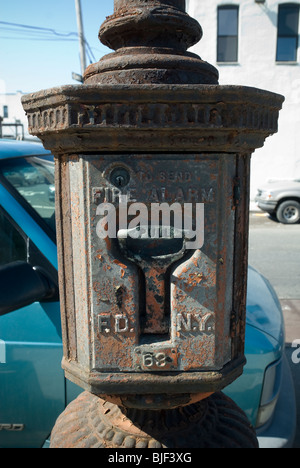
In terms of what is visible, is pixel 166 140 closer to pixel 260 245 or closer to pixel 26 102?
pixel 26 102

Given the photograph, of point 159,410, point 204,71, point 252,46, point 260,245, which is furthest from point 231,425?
point 252,46

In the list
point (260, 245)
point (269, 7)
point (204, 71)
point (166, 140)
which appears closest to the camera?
point (166, 140)

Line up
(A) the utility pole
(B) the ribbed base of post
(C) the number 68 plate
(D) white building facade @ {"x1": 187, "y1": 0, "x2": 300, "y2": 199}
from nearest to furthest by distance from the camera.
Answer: (C) the number 68 plate
(B) the ribbed base of post
(D) white building facade @ {"x1": 187, "y1": 0, "x2": 300, "y2": 199}
(A) the utility pole

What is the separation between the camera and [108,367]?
107cm

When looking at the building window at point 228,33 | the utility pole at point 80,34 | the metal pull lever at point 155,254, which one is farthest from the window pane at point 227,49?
the metal pull lever at point 155,254

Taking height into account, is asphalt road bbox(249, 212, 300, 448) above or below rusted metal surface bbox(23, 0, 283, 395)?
below

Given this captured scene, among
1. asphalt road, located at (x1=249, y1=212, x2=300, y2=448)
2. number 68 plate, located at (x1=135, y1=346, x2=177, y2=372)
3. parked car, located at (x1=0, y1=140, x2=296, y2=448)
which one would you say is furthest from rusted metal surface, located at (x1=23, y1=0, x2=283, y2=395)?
asphalt road, located at (x1=249, y1=212, x2=300, y2=448)

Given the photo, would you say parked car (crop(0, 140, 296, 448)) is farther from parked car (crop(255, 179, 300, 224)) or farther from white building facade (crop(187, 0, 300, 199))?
white building facade (crop(187, 0, 300, 199))

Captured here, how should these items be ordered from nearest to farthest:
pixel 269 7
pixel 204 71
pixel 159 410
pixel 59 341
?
pixel 204 71
pixel 159 410
pixel 59 341
pixel 269 7

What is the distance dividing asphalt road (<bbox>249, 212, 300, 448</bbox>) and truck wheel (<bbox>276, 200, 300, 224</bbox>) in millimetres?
203

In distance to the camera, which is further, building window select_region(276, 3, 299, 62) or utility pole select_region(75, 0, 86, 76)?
utility pole select_region(75, 0, 86, 76)

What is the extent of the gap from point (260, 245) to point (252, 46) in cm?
741

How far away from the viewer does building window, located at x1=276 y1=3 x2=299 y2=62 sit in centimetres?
1207

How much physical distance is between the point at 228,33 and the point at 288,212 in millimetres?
5866
